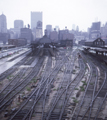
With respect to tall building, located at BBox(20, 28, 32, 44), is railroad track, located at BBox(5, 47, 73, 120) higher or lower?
lower

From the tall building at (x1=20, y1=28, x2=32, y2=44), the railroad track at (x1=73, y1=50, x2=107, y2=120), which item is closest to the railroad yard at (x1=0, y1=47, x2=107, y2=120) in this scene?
the railroad track at (x1=73, y1=50, x2=107, y2=120)

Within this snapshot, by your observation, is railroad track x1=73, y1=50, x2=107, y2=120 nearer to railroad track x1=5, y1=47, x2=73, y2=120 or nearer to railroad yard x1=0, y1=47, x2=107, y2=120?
railroad yard x1=0, y1=47, x2=107, y2=120

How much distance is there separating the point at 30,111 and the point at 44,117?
1290 mm

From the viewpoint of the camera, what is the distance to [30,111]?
31.9ft

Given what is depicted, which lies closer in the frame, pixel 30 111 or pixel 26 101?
pixel 30 111

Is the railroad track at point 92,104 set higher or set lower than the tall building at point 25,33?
A: lower

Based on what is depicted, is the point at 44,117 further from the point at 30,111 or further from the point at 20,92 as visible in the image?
the point at 20,92

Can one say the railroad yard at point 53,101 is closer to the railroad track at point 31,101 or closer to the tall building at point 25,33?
the railroad track at point 31,101

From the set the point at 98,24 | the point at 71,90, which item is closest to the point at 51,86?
the point at 71,90

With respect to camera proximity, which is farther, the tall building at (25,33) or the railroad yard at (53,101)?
the tall building at (25,33)

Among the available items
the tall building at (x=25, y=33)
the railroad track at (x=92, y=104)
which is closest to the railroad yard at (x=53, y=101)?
the railroad track at (x=92, y=104)

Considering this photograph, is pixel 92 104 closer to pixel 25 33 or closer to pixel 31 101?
pixel 31 101

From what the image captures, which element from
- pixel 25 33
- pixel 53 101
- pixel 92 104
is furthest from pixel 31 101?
pixel 25 33

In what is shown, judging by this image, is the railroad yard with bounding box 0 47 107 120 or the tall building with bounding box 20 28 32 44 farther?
the tall building with bounding box 20 28 32 44
